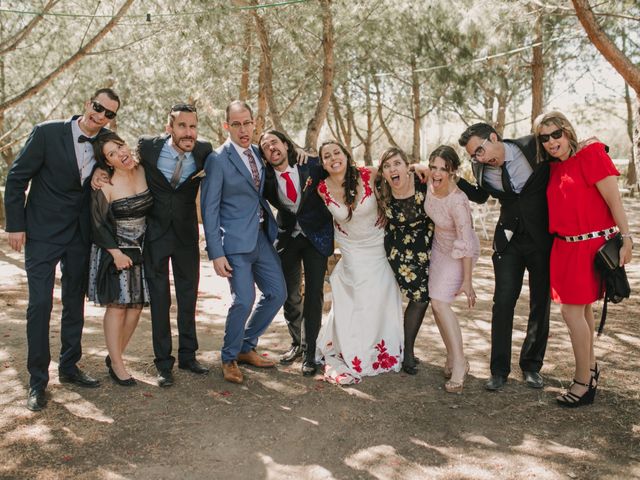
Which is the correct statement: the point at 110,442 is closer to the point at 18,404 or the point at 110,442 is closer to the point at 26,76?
the point at 18,404

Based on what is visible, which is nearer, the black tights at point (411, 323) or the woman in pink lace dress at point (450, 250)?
the woman in pink lace dress at point (450, 250)

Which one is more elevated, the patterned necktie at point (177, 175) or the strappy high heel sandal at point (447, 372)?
the patterned necktie at point (177, 175)

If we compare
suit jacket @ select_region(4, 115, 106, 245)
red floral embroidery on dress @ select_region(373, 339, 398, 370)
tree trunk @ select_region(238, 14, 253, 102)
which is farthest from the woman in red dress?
tree trunk @ select_region(238, 14, 253, 102)

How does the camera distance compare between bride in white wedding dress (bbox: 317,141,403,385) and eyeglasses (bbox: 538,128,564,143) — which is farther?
bride in white wedding dress (bbox: 317,141,403,385)

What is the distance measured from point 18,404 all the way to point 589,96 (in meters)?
22.7

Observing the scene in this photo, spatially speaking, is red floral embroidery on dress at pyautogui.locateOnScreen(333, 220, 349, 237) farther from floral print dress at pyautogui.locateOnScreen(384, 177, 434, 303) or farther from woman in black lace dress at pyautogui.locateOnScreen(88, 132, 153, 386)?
woman in black lace dress at pyautogui.locateOnScreen(88, 132, 153, 386)

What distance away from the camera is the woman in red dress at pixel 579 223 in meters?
3.64

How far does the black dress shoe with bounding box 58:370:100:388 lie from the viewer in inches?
165

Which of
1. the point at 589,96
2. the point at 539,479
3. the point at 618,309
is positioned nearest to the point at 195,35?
the point at 618,309

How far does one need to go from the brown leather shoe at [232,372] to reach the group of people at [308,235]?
15 mm

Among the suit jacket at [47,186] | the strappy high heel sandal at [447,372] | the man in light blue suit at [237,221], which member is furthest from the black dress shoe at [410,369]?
the suit jacket at [47,186]

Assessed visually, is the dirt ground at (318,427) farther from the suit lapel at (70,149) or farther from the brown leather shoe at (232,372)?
the suit lapel at (70,149)

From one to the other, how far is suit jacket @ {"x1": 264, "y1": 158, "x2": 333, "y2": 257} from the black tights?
0.76 meters

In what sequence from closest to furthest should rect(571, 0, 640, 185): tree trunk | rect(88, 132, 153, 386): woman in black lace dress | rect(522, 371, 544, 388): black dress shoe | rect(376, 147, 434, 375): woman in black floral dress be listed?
1. rect(88, 132, 153, 386): woman in black lace dress
2. rect(522, 371, 544, 388): black dress shoe
3. rect(376, 147, 434, 375): woman in black floral dress
4. rect(571, 0, 640, 185): tree trunk
